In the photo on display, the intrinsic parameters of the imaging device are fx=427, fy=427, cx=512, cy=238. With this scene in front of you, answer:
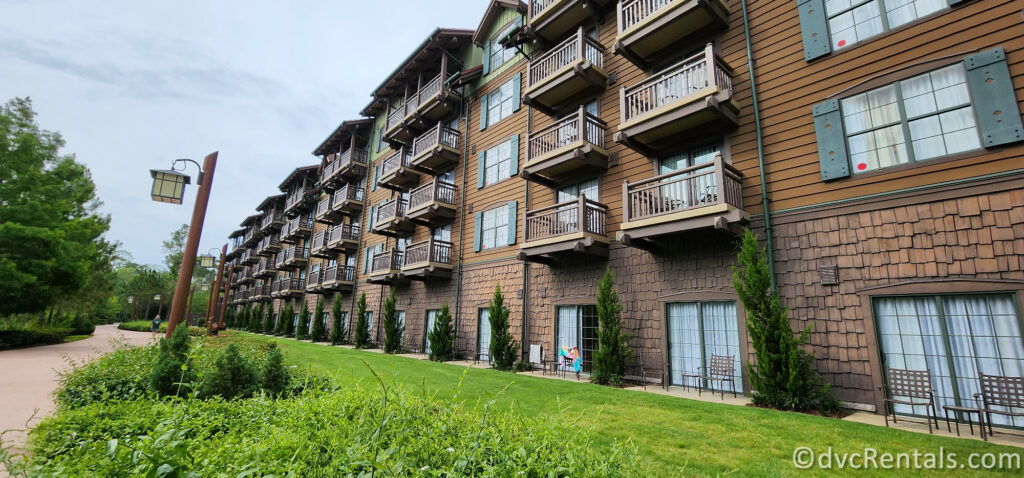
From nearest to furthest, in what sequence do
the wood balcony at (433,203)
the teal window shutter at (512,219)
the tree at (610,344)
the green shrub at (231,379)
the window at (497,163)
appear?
1. the green shrub at (231,379)
2. the tree at (610,344)
3. the teal window shutter at (512,219)
4. the window at (497,163)
5. the wood balcony at (433,203)

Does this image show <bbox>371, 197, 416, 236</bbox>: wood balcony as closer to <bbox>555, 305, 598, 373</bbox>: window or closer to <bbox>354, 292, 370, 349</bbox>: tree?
<bbox>354, 292, 370, 349</bbox>: tree

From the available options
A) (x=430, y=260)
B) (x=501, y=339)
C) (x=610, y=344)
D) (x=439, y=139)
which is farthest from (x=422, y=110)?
(x=610, y=344)

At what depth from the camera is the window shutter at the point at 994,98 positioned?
661 centimetres

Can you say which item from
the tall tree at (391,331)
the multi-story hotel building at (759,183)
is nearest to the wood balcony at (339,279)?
the tall tree at (391,331)

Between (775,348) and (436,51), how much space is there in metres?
19.4

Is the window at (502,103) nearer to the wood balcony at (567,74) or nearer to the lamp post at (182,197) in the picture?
the wood balcony at (567,74)

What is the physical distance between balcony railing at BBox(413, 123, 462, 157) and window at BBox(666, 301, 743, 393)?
12.2 m

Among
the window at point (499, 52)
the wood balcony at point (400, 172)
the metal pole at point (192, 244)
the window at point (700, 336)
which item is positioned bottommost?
the window at point (700, 336)

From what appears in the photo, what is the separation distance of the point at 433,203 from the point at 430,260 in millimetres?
2378

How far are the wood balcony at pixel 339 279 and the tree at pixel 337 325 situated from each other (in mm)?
923

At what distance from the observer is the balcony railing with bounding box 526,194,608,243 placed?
38.6 ft

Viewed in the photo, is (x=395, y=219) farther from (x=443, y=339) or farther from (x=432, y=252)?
(x=443, y=339)

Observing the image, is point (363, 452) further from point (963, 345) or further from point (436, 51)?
point (436, 51)

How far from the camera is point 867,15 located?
8.44 meters
